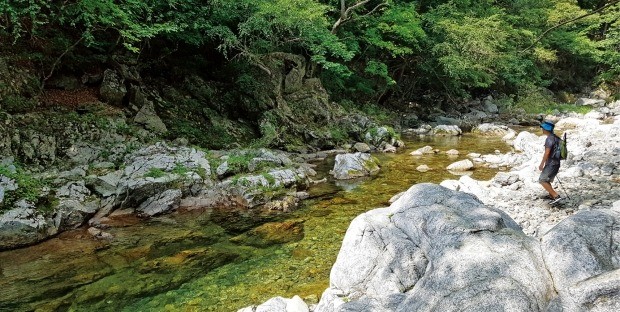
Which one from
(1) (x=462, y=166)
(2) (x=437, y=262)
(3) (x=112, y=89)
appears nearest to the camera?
(2) (x=437, y=262)

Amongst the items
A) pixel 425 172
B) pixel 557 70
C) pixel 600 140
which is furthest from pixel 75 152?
pixel 557 70

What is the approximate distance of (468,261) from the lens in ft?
12.6

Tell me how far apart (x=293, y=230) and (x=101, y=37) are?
41.1ft

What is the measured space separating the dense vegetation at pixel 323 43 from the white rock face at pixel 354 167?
5.49 m

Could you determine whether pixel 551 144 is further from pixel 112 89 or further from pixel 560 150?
pixel 112 89

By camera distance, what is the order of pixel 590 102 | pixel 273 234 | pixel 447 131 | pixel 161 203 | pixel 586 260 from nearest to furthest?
1. pixel 586 260
2. pixel 273 234
3. pixel 161 203
4. pixel 447 131
5. pixel 590 102

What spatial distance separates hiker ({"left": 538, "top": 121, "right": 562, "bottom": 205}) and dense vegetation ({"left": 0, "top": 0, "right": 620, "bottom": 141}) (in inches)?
64.1


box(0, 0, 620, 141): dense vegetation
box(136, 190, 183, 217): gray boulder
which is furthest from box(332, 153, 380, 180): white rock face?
box(136, 190, 183, 217): gray boulder

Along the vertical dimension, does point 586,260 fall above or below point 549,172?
above

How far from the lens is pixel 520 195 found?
369 inches

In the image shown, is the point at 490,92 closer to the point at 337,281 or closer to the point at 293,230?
the point at 293,230

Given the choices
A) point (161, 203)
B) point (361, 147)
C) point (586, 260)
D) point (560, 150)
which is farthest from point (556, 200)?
point (361, 147)

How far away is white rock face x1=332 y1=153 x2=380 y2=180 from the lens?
45.0 feet

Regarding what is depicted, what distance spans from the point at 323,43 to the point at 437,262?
16.0 meters
